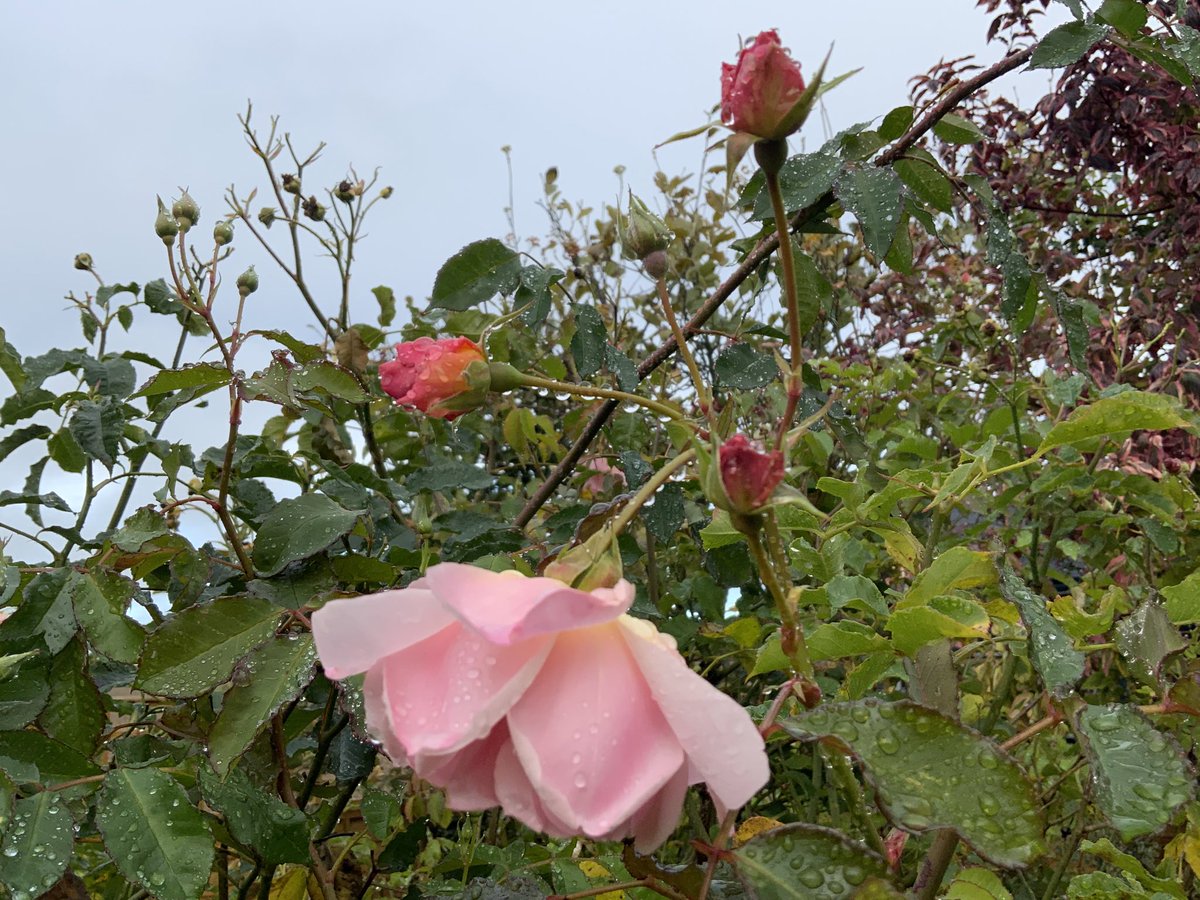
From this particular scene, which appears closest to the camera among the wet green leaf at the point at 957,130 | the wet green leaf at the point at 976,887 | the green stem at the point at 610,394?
the green stem at the point at 610,394

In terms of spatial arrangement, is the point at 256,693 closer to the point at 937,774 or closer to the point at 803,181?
the point at 937,774

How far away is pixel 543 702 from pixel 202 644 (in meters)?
0.41

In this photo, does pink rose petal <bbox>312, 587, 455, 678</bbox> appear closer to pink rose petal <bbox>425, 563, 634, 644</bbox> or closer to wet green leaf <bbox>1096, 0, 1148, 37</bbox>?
pink rose petal <bbox>425, 563, 634, 644</bbox>

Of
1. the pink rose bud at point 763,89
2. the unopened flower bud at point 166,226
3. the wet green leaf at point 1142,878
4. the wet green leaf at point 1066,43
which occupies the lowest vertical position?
the wet green leaf at point 1142,878

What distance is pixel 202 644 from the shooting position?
0.74m

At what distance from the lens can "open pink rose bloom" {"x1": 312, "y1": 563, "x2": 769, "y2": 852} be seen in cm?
41

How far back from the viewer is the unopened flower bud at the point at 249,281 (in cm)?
123

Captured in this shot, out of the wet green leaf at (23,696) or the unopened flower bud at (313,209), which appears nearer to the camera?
the wet green leaf at (23,696)

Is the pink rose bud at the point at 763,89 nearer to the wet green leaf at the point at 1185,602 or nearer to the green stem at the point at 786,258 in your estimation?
the green stem at the point at 786,258

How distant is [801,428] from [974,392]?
2222 millimetres

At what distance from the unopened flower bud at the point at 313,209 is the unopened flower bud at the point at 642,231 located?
1002 mm

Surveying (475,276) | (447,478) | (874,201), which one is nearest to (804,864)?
(874,201)

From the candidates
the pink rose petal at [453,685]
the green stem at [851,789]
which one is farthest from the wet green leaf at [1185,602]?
the pink rose petal at [453,685]

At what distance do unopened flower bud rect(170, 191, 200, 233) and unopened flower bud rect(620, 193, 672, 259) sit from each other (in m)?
0.69
